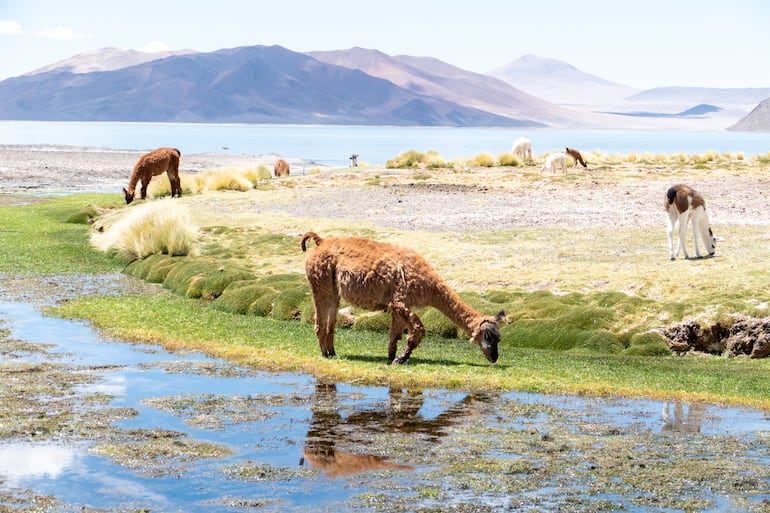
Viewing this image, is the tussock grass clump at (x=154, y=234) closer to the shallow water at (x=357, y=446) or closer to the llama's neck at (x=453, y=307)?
the shallow water at (x=357, y=446)

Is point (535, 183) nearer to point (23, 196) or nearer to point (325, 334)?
point (23, 196)

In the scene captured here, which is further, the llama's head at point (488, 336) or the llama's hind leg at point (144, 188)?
A: the llama's hind leg at point (144, 188)

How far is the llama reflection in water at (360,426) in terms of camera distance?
34.4 ft

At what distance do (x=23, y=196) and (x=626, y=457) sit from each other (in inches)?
1667

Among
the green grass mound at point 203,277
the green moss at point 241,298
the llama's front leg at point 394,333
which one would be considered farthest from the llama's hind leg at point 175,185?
the llama's front leg at point 394,333

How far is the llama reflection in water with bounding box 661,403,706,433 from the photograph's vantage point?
12.4 m

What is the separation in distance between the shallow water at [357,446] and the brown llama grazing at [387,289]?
133cm

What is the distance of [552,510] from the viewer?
8.96 metres

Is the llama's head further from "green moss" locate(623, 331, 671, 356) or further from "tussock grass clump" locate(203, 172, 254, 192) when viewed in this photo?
"tussock grass clump" locate(203, 172, 254, 192)

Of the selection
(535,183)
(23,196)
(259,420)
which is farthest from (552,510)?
(23,196)

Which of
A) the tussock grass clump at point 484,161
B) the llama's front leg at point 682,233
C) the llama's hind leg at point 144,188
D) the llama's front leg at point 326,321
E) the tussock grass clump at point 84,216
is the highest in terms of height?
the tussock grass clump at point 484,161

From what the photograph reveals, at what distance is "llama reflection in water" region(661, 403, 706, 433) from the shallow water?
0.03 m

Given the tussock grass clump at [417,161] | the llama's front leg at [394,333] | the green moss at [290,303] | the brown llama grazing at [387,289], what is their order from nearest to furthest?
the brown llama grazing at [387,289] → the llama's front leg at [394,333] → the green moss at [290,303] → the tussock grass clump at [417,161]

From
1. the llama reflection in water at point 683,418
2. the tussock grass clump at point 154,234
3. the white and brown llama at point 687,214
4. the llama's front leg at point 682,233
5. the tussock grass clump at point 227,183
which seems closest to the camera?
the llama reflection in water at point 683,418
